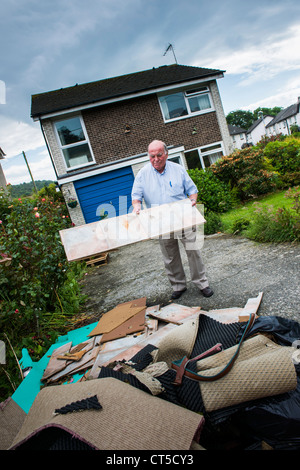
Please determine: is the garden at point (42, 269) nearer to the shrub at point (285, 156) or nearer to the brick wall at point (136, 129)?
the shrub at point (285, 156)

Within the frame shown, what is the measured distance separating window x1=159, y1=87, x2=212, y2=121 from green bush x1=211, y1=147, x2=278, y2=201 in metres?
4.78

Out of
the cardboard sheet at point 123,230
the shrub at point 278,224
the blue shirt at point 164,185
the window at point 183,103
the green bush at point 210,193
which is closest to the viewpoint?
the cardboard sheet at point 123,230

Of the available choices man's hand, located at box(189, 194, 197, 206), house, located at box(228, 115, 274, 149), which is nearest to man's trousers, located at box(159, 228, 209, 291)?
man's hand, located at box(189, 194, 197, 206)

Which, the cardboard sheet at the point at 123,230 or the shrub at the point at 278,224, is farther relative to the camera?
the shrub at the point at 278,224

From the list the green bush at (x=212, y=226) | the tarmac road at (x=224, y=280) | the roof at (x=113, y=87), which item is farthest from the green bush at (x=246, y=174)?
the roof at (x=113, y=87)

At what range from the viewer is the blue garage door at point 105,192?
11836mm

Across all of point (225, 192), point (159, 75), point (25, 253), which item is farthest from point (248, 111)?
point (25, 253)

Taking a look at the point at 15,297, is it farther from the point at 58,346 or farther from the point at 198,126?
the point at 198,126

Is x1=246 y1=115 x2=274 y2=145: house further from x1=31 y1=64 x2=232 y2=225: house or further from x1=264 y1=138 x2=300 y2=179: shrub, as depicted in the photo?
x1=264 y1=138 x2=300 y2=179: shrub

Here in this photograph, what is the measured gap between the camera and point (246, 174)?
9.37 metres

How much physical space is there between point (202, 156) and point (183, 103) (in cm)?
267

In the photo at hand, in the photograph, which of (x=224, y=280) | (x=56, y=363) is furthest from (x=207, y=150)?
(x=56, y=363)

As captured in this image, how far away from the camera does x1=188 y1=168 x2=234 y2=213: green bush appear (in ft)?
27.1
